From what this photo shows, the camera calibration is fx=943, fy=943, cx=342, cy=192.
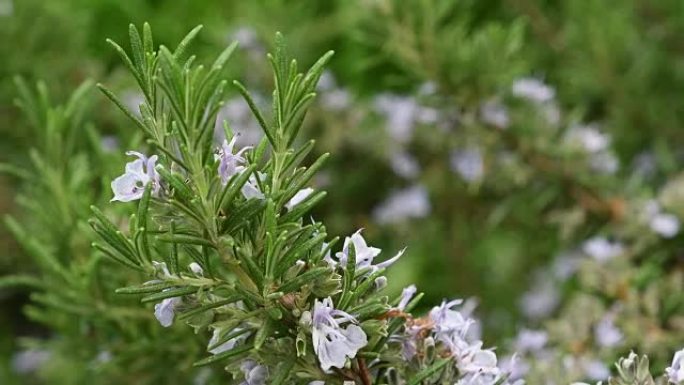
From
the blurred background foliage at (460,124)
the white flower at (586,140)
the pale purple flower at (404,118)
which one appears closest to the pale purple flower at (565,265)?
the blurred background foliage at (460,124)

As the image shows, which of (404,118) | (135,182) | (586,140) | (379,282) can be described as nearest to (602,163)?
(586,140)

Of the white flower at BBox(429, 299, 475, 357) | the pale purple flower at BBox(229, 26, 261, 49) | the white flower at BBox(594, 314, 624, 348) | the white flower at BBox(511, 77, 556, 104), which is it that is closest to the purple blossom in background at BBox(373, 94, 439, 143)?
the white flower at BBox(511, 77, 556, 104)

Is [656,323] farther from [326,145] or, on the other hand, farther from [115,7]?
[115,7]

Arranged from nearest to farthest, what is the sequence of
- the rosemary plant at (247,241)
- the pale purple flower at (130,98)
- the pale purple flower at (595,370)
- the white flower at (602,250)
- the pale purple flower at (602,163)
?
the rosemary plant at (247,241)
the pale purple flower at (595,370)
the white flower at (602,250)
the pale purple flower at (602,163)
the pale purple flower at (130,98)

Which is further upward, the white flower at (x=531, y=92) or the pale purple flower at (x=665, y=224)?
the white flower at (x=531, y=92)

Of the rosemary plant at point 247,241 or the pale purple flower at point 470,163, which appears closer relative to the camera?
the rosemary plant at point 247,241

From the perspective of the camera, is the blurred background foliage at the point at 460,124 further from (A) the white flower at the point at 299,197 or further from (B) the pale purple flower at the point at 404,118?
(A) the white flower at the point at 299,197

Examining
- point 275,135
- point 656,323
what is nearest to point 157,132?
point 275,135
